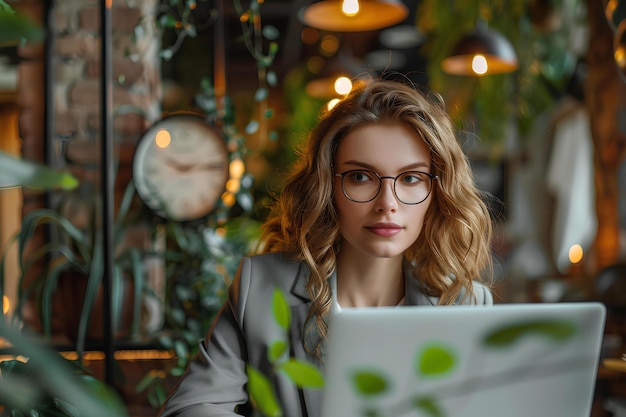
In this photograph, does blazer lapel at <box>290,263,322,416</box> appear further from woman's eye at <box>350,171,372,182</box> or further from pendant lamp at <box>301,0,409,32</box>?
pendant lamp at <box>301,0,409,32</box>

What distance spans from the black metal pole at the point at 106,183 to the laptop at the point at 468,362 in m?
1.41

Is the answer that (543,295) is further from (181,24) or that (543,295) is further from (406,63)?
(406,63)

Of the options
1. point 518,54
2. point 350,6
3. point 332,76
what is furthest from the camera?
point 332,76

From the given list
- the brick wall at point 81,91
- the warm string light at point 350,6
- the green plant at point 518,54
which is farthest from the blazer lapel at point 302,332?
the green plant at point 518,54

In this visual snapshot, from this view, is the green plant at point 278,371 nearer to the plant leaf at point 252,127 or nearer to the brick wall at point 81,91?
the brick wall at point 81,91

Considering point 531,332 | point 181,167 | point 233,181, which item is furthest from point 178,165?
point 531,332

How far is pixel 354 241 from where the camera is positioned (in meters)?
1.43

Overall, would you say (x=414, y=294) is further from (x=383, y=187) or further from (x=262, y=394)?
(x=262, y=394)

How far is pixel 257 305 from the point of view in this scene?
1481 millimetres

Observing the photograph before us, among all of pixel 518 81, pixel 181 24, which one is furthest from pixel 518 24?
pixel 181 24

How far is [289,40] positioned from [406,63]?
1485mm

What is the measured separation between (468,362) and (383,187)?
2.12 ft

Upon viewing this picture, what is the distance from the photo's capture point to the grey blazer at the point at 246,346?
1395 mm

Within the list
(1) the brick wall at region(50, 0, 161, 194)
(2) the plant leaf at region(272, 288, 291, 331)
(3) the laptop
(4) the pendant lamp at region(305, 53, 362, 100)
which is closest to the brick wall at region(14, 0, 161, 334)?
(1) the brick wall at region(50, 0, 161, 194)
